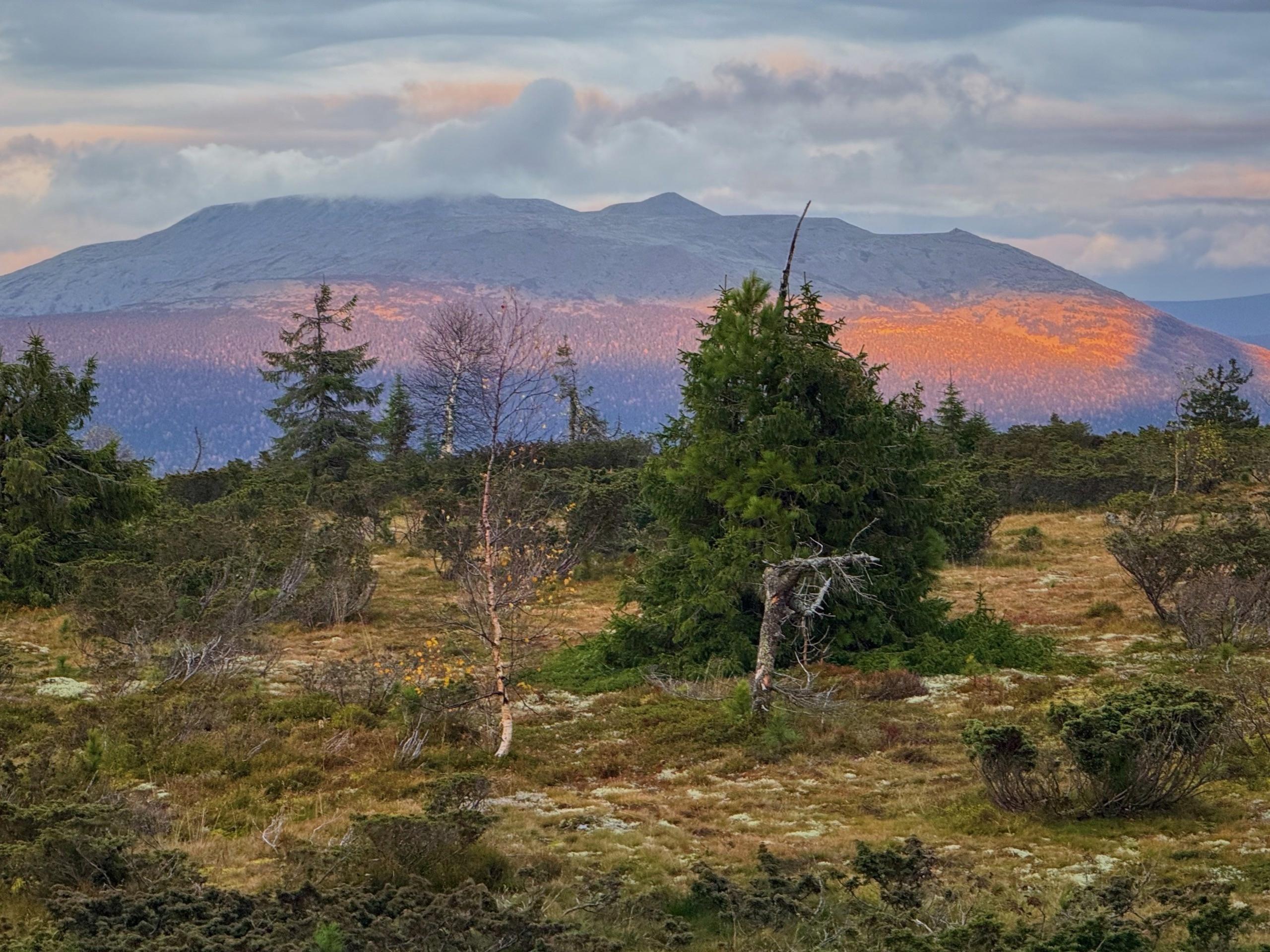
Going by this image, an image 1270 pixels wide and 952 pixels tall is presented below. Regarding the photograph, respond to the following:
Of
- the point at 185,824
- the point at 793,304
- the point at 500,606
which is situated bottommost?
the point at 185,824

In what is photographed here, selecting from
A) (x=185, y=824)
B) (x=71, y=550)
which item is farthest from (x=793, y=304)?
(x=71, y=550)

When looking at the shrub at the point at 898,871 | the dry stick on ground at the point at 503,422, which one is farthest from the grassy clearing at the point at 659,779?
the dry stick on ground at the point at 503,422

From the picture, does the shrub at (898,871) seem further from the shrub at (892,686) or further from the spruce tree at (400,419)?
the spruce tree at (400,419)

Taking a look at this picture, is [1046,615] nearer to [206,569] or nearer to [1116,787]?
[1116,787]

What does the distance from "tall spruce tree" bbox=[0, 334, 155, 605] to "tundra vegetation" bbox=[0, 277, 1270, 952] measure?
81mm

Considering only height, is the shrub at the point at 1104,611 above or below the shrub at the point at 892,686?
above

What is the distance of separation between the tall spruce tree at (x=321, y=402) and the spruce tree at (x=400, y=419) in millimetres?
11134

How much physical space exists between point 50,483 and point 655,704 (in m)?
14.8

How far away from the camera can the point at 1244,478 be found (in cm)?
4109

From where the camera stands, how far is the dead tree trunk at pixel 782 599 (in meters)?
15.8

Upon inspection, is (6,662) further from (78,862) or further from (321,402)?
(321,402)

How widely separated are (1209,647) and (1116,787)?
853 cm

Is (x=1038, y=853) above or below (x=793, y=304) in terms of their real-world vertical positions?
below

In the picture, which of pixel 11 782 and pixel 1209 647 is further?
pixel 1209 647
